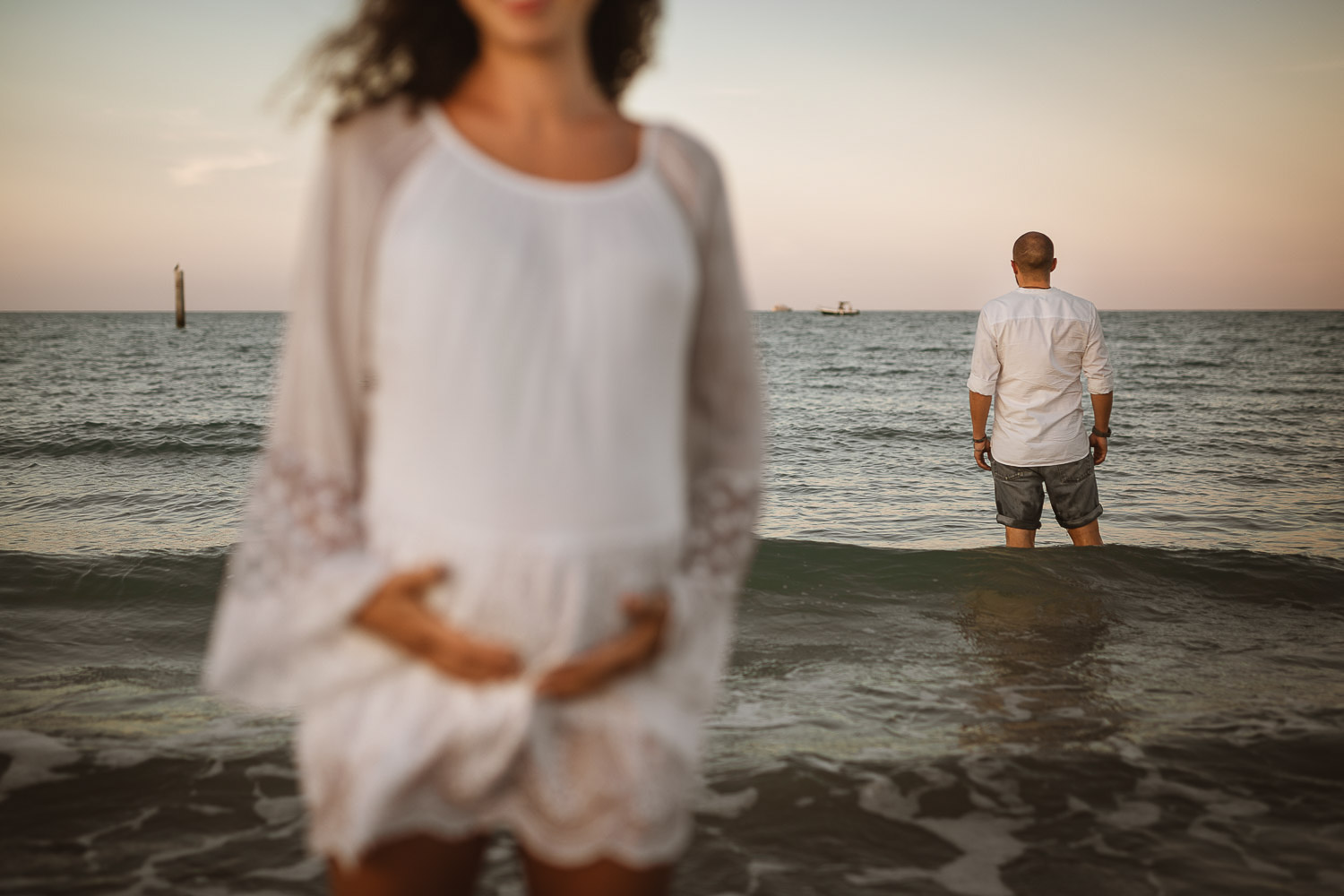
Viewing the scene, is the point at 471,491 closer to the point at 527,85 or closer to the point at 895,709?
the point at 527,85

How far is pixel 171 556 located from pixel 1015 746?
6.05 metres

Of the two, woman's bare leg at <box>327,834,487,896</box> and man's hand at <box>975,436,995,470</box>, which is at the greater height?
man's hand at <box>975,436,995,470</box>

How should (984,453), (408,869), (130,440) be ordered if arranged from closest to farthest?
(408,869) < (984,453) < (130,440)

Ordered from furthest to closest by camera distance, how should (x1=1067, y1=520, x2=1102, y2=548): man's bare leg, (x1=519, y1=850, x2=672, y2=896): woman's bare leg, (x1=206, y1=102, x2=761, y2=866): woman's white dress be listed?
(x1=1067, y1=520, x2=1102, y2=548): man's bare leg
(x1=519, y1=850, x2=672, y2=896): woman's bare leg
(x1=206, y1=102, x2=761, y2=866): woman's white dress

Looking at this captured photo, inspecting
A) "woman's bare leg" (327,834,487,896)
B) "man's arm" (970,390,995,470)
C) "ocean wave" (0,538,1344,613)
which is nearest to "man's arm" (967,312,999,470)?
"man's arm" (970,390,995,470)

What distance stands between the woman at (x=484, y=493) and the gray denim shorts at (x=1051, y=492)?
5.22 m

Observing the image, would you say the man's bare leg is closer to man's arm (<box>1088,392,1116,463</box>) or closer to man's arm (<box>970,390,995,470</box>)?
man's arm (<box>1088,392,1116,463</box>)

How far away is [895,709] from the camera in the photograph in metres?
4.54

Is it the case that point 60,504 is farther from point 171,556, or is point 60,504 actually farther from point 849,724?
point 849,724

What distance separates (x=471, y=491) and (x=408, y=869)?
494 mm

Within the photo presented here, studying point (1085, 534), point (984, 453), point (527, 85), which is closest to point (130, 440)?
point (984, 453)

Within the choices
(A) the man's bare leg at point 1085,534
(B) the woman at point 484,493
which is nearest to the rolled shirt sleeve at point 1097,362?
(A) the man's bare leg at point 1085,534

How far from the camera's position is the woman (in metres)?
1.15

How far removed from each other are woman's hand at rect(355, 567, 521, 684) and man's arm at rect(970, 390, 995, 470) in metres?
5.15
